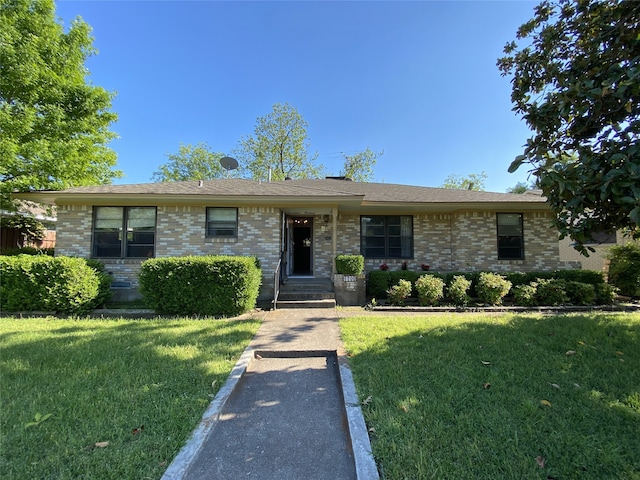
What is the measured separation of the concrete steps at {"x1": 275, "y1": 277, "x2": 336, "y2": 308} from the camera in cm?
785

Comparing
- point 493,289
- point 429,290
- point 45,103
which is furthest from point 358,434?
point 45,103

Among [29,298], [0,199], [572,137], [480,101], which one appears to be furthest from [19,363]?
[480,101]

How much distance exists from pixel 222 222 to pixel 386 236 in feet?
18.6

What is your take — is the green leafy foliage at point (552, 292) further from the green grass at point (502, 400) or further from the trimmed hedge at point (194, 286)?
the trimmed hedge at point (194, 286)

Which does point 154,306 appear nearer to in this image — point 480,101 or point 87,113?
point 87,113

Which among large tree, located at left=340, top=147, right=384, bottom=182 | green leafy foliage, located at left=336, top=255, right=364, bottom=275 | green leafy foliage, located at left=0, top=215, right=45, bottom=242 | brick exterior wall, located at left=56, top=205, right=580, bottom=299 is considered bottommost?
green leafy foliage, located at left=336, top=255, right=364, bottom=275

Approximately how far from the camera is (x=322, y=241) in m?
10.6

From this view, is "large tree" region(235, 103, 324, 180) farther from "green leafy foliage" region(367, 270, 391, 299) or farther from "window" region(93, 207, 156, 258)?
"green leafy foliage" region(367, 270, 391, 299)

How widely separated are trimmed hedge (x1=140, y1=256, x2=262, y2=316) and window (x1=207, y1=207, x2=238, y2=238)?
7.83 ft

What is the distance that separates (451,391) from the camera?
3.14 m

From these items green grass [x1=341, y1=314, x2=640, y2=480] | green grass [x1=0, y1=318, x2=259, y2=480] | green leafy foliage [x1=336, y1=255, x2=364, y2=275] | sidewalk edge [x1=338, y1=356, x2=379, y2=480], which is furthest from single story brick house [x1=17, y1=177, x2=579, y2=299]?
sidewalk edge [x1=338, y1=356, x2=379, y2=480]

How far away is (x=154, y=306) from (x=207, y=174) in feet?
86.6

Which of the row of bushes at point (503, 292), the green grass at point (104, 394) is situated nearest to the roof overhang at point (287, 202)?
the row of bushes at point (503, 292)

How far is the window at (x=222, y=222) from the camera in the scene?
9164 mm
